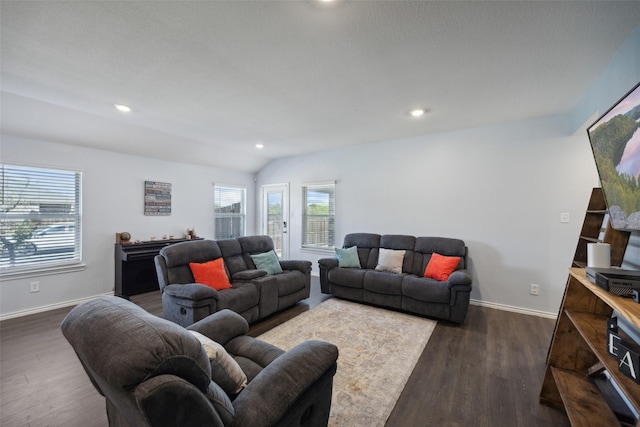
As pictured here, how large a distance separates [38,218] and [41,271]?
0.71 meters

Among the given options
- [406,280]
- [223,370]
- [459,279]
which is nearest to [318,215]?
[406,280]

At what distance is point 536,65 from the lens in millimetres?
2156

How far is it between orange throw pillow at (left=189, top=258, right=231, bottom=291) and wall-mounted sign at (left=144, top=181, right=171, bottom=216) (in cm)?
219

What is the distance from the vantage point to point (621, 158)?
1.43 metres

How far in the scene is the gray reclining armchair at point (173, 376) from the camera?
0.76 meters

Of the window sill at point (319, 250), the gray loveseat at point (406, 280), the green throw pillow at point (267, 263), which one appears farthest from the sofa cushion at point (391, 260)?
the green throw pillow at point (267, 263)

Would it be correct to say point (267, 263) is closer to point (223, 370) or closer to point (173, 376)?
point (223, 370)

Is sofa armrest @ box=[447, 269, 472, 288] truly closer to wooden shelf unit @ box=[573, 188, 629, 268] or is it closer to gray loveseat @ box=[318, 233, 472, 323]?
gray loveseat @ box=[318, 233, 472, 323]

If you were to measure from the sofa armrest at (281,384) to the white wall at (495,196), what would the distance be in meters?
3.26

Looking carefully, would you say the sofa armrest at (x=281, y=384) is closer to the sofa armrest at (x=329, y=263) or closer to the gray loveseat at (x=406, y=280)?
the gray loveseat at (x=406, y=280)

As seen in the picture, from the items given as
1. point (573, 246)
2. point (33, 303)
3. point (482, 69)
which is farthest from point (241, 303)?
point (573, 246)

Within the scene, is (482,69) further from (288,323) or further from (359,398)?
(288,323)

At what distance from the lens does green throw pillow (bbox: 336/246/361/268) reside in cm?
411

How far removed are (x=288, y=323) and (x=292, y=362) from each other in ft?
6.39
